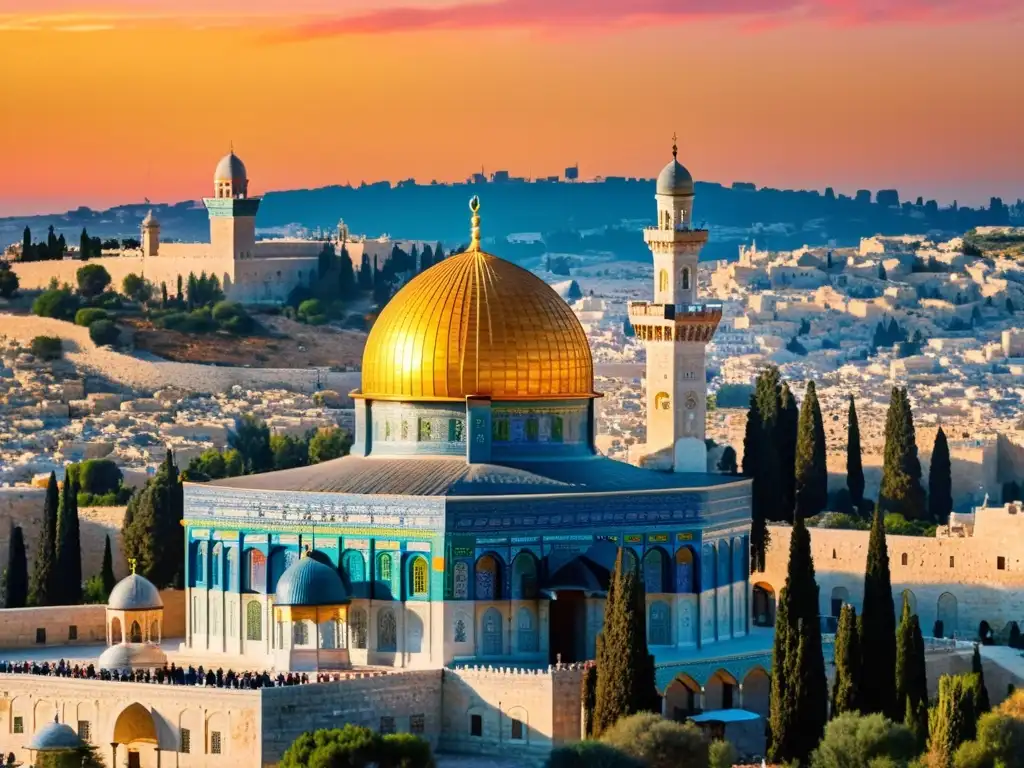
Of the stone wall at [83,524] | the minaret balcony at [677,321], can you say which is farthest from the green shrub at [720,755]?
the stone wall at [83,524]

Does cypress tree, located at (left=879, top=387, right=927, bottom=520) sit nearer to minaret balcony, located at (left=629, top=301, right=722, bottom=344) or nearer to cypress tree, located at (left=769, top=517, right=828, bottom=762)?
minaret balcony, located at (left=629, top=301, right=722, bottom=344)

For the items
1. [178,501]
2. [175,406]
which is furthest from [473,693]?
[175,406]

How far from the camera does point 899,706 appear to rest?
144ft

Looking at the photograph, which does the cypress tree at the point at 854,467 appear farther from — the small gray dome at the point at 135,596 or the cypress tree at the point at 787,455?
the small gray dome at the point at 135,596

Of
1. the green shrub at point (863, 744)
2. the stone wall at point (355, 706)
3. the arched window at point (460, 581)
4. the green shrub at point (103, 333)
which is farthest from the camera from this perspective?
the green shrub at point (103, 333)

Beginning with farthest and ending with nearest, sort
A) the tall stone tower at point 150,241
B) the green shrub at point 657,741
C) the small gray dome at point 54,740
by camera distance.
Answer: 1. the tall stone tower at point 150,241
2. the small gray dome at point 54,740
3. the green shrub at point 657,741

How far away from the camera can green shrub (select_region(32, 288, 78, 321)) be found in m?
102

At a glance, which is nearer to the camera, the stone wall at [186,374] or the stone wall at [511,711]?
the stone wall at [511,711]

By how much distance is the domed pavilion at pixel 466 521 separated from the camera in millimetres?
46000

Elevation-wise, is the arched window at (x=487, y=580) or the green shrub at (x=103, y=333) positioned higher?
the green shrub at (x=103, y=333)

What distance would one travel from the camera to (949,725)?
42.1 meters

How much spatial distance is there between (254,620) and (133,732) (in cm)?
352

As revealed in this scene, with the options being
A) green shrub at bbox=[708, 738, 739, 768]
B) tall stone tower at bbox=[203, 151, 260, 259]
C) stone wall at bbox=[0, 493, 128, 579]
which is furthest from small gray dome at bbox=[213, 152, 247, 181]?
green shrub at bbox=[708, 738, 739, 768]

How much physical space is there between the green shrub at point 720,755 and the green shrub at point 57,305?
2421 inches
